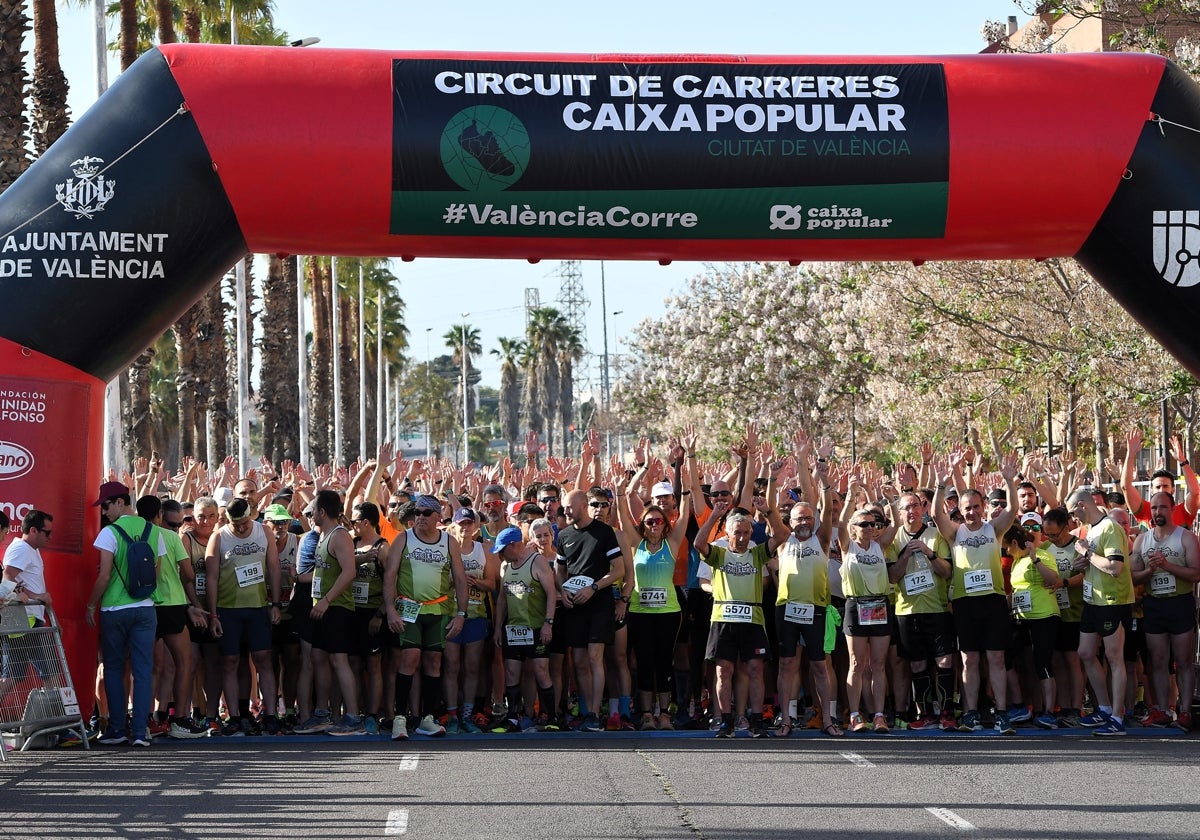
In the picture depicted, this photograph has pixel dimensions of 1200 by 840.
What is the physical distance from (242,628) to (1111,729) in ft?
21.5

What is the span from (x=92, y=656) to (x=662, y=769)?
4227 millimetres

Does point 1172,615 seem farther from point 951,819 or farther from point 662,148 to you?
point 662,148

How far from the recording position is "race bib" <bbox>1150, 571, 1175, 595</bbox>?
470 inches

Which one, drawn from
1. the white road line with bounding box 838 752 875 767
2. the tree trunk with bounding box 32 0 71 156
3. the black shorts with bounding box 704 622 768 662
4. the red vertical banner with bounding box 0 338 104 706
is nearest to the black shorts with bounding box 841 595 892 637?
the black shorts with bounding box 704 622 768 662

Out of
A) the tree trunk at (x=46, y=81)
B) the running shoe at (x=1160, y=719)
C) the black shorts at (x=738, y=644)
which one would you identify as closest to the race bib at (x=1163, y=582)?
the running shoe at (x=1160, y=719)

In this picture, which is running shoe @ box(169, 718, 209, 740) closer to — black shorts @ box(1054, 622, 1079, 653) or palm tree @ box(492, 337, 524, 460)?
black shorts @ box(1054, 622, 1079, 653)

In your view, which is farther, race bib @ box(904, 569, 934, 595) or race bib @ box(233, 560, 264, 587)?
race bib @ box(904, 569, 934, 595)

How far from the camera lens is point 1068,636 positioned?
12.5 metres

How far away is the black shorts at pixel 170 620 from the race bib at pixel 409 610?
1.61 metres

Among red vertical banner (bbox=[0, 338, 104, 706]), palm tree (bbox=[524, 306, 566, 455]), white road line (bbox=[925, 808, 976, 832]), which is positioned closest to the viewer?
white road line (bbox=[925, 808, 976, 832])

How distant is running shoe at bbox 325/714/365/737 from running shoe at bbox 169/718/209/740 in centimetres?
94

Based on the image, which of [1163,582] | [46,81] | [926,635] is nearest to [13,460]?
[926,635]

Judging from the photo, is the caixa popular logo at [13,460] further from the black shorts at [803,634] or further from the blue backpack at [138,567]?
the black shorts at [803,634]

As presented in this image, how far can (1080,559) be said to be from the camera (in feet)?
40.4
